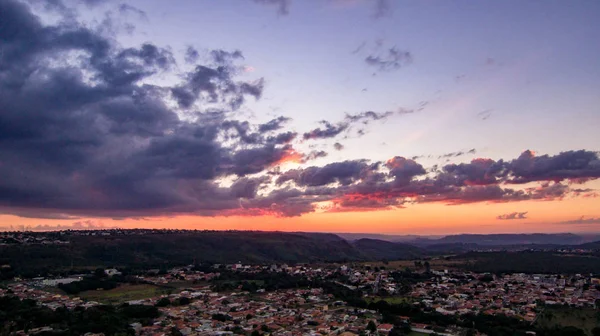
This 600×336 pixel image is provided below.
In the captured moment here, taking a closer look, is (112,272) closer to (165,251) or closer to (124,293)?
(124,293)

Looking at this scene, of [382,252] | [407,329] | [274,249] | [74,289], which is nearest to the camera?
[407,329]

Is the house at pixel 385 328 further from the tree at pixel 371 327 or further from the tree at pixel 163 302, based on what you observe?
the tree at pixel 163 302

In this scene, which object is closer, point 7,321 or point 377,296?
point 7,321

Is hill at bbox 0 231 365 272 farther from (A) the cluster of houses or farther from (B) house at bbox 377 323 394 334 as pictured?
(B) house at bbox 377 323 394 334

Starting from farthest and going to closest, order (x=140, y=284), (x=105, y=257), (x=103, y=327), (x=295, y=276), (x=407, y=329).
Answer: (x=105, y=257) → (x=295, y=276) → (x=140, y=284) → (x=407, y=329) → (x=103, y=327)

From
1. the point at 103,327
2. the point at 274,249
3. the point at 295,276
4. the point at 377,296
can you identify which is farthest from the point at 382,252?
the point at 103,327

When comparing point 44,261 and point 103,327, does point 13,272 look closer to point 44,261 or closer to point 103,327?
point 44,261
